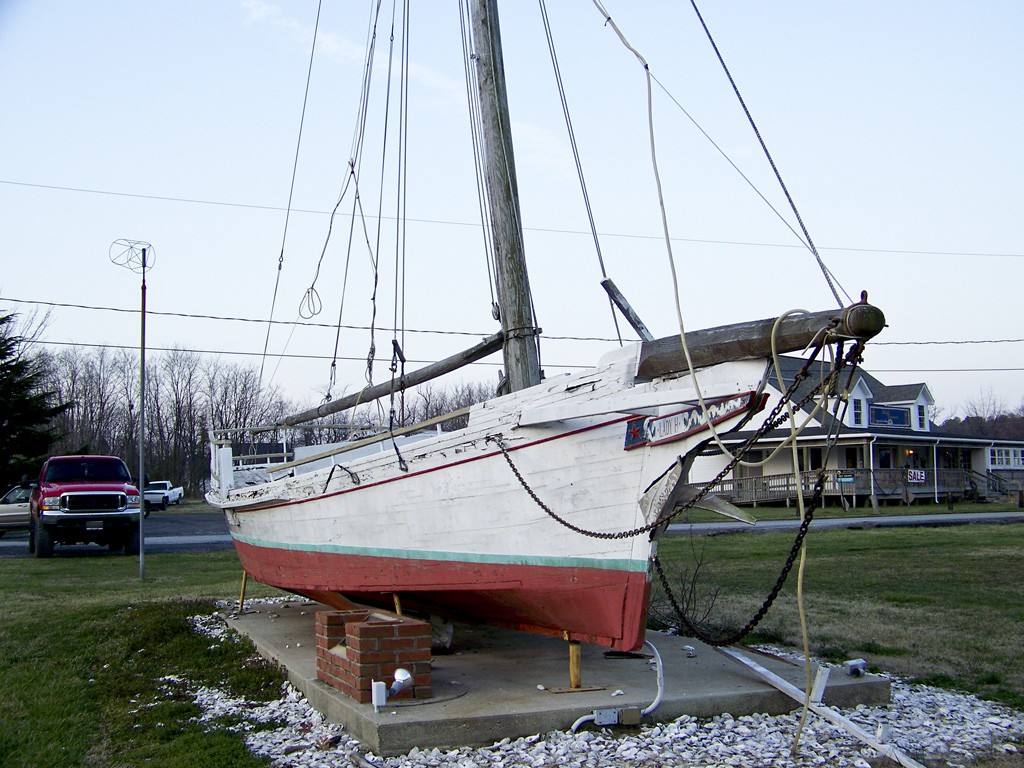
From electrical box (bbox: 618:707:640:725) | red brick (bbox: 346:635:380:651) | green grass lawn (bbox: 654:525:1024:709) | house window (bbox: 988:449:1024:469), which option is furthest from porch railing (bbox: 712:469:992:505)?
red brick (bbox: 346:635:380:651)

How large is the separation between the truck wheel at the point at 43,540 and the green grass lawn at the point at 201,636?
173cm

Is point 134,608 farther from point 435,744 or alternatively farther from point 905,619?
point 905,619

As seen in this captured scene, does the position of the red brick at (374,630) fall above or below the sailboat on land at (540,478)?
below

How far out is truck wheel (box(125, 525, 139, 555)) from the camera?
19.1 metres

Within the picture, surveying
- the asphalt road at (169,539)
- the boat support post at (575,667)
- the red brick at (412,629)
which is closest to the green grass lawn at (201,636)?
the red brick at (412,629)

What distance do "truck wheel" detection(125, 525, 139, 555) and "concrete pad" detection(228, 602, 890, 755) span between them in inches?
495

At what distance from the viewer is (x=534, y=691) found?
588cm

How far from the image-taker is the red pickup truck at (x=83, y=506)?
18.1m

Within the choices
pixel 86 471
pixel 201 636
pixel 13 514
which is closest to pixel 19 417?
pixel 13 514

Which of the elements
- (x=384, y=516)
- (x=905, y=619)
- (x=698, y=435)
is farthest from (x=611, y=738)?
(x=905, y=619)

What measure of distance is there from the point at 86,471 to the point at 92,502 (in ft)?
4.04

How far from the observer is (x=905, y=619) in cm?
935

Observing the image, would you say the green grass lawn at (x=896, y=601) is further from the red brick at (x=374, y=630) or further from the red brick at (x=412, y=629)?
the red brick at (x=374, y=630)

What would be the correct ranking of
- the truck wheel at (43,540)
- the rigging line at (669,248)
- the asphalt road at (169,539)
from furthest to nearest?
the asphalt road at (169,539) → the truck wheel at (43,540) → the rigging line at (669,248)
